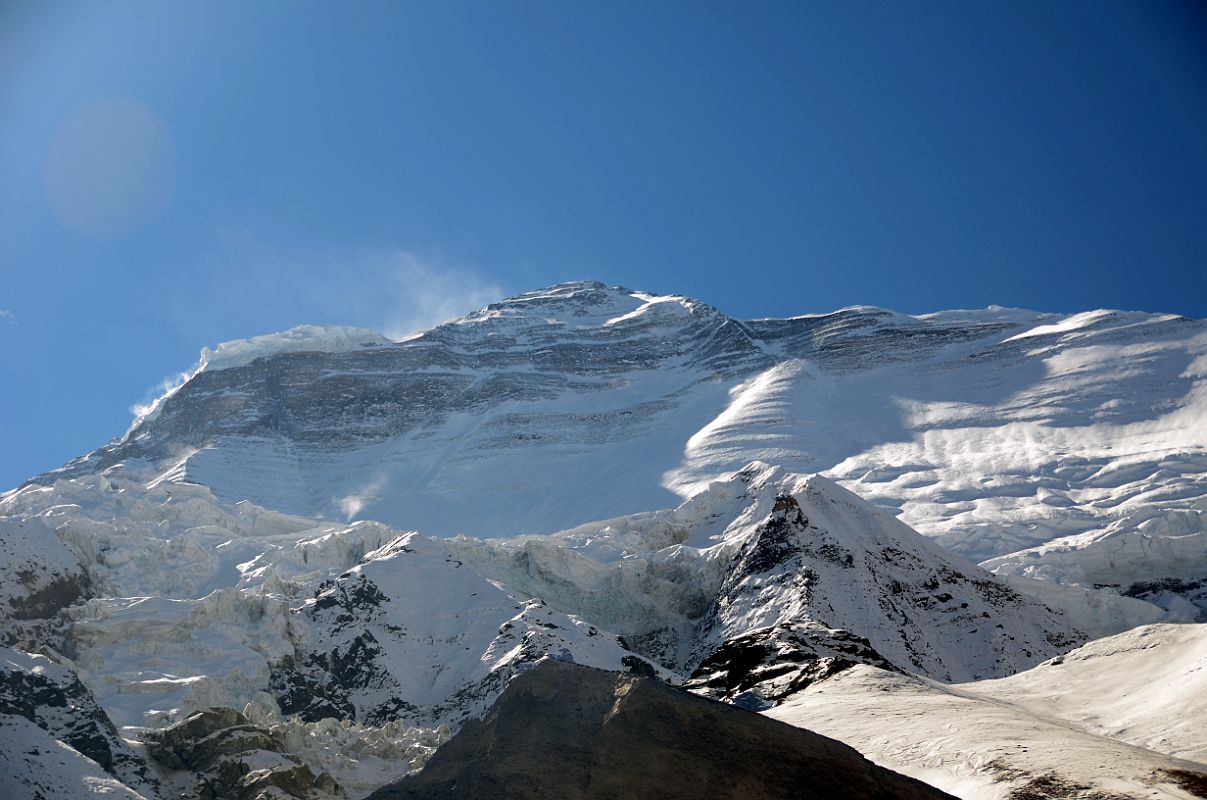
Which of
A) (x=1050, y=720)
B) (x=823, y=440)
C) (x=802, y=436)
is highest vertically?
(x=802, y=436)

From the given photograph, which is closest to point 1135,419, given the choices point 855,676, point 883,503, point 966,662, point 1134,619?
point 883,503

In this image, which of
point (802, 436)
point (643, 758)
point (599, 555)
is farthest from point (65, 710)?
point (802, 436)

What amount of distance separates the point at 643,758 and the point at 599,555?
7523 cm

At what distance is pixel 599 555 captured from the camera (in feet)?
322

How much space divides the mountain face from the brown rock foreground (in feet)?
7.84

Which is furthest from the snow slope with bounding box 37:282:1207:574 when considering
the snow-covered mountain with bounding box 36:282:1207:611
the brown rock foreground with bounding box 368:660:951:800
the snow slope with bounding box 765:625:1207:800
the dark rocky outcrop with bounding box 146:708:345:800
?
the brown rock foreground with bounding box 368:660:951:800

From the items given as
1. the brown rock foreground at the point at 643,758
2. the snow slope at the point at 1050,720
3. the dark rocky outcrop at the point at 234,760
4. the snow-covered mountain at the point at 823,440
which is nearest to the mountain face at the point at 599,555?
the dark rocky outcrop at the point at 234,760

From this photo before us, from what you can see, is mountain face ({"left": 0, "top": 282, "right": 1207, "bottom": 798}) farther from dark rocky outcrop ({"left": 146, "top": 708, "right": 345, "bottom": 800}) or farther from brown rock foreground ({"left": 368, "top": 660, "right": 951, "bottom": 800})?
brown rock foreground ({"left": 368, "top": 660, "right": 951, "bottom": 800})

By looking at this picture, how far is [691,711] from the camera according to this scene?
79.2 feet

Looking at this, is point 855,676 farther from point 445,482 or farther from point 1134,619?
point 445,482

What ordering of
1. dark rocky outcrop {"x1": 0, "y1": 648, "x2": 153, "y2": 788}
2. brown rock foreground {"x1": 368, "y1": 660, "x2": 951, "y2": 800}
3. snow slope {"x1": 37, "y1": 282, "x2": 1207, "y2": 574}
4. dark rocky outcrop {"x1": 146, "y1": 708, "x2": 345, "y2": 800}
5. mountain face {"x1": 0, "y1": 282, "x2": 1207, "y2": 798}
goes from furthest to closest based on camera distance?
snow slope {"x1": 37, "y1": 282, "x2": 1207, "y2": 574}, mountain face {"x1": 0, "y1": 282, "x2": 1207, "y2": 798}, dark rocky outcrop {"x1": 146, "y1": 708, "x2": 345, "y2": 800}, dark rocky outcrop {"x1": 0, "y1": 648, "x2": 153, "y2": 788}, brown rock foreground {"x1": 368, "y1": 660, "x2": 951, "y2": 800}

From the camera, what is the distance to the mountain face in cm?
5947

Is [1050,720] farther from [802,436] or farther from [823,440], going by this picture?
[802,436]

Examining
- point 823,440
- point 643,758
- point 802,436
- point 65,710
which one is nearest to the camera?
point 643,758
